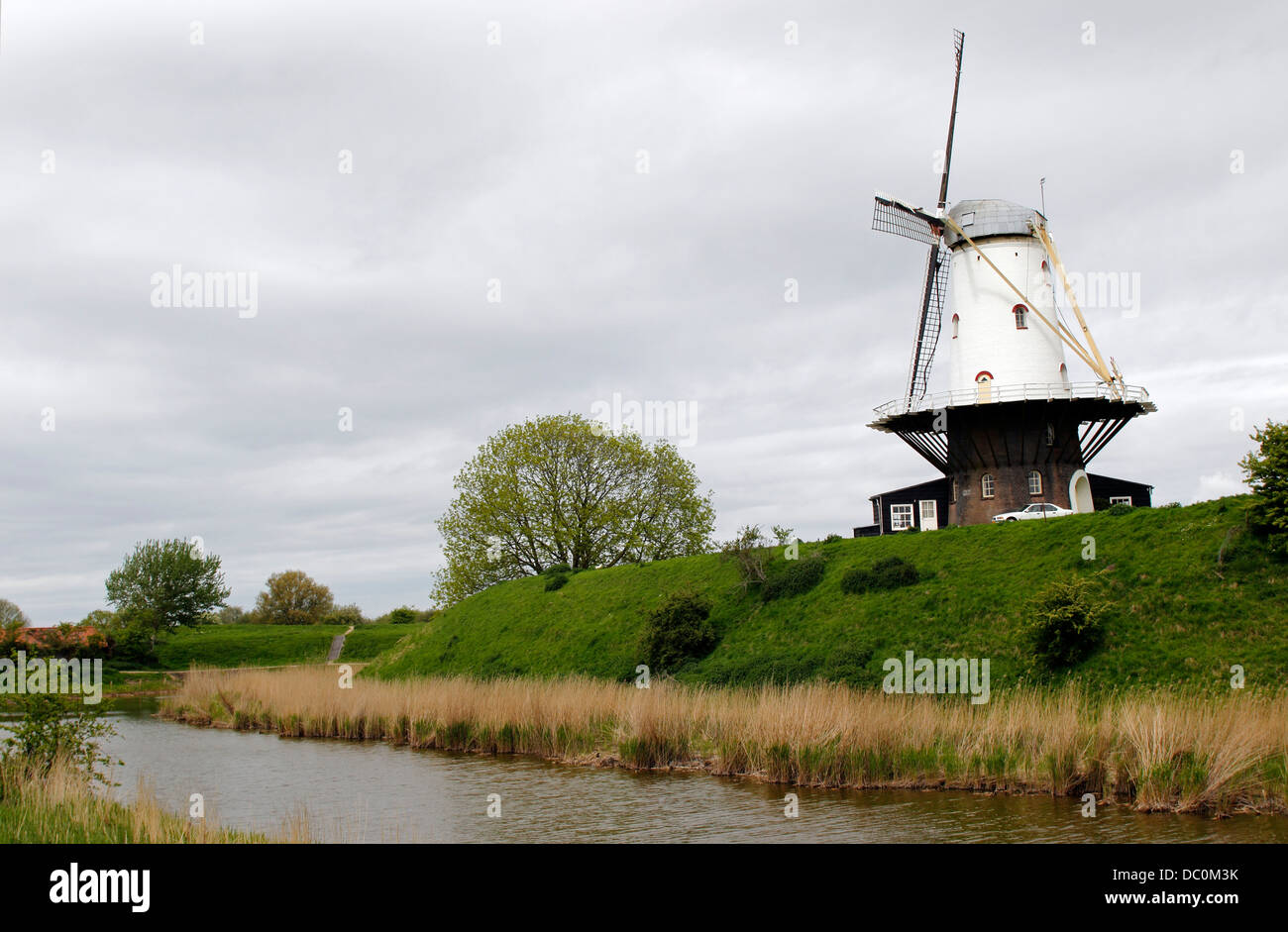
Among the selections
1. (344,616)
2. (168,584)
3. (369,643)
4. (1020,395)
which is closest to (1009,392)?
(1020,395)

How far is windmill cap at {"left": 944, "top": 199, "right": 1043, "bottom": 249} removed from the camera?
41562mm

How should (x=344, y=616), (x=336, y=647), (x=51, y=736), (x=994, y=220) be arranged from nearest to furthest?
(x=51, y=736) → (x=994, y=220) → (x=336, y=647) → (x=344, y=616)

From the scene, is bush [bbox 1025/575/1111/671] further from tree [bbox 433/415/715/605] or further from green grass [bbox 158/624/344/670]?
green grass [bbox 158/624/344/670]

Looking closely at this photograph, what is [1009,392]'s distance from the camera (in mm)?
38781

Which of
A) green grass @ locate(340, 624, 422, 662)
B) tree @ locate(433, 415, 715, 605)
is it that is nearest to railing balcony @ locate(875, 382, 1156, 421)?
tree @ locate(433, 415, 715, 605)

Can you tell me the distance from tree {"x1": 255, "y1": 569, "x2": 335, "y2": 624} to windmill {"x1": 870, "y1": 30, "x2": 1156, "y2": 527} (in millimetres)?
84327

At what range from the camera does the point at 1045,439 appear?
39031 mm

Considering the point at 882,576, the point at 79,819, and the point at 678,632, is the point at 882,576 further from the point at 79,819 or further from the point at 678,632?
the point at 79,819

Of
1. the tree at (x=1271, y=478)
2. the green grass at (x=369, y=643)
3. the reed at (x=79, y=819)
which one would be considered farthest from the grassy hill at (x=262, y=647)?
the tree at (x=1271, y=478)

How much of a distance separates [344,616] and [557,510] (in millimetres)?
55527

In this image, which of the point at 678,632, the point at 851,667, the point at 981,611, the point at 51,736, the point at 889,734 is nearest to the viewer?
the point at 51,736

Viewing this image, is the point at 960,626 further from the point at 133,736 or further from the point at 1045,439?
the point at 133,736

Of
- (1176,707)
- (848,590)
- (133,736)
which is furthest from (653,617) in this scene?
(1176,707)

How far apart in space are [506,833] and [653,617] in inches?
735
